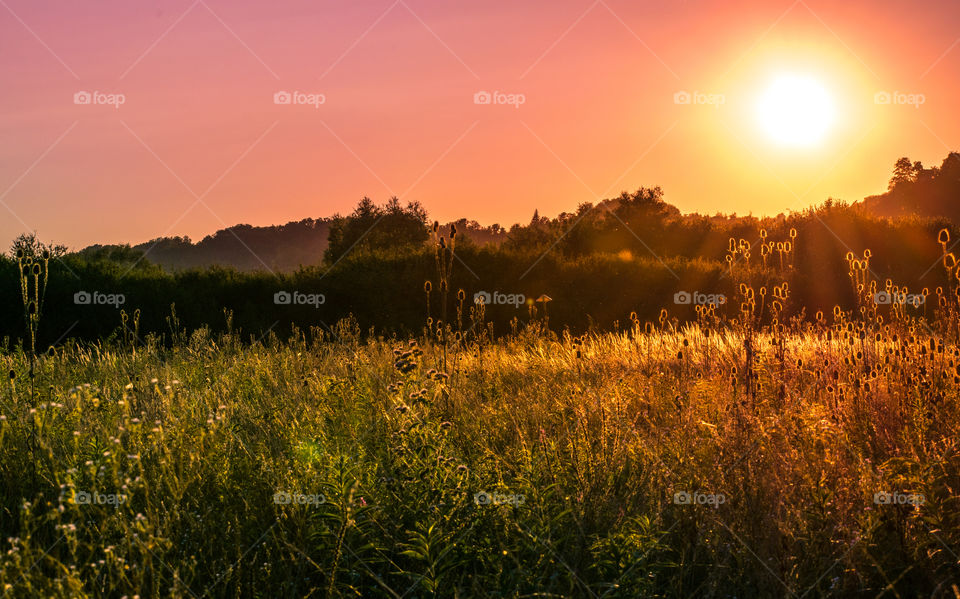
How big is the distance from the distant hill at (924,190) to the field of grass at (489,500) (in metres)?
50.6

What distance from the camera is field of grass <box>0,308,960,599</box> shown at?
10.8 feet

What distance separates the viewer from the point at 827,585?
11.5ft

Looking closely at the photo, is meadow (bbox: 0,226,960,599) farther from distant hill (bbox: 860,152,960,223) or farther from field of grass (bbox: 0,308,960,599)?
distant hill (bbox: 860,152,960,223)

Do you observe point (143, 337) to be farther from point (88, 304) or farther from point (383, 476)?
point (383, 476)

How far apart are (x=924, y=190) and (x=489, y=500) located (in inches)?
2497

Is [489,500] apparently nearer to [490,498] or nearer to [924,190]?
[490,498]

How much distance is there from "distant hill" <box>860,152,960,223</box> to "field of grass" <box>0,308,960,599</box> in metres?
50.6

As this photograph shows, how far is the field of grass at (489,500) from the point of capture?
3303 millimetres

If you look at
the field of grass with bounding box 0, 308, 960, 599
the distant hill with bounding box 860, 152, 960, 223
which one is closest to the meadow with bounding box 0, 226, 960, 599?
the field of grass with bounding box 0, 308, 960, 599

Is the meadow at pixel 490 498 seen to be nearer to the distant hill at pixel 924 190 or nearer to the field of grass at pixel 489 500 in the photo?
the field of grass at pixel 489 500

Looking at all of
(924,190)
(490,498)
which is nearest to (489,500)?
(490,498)

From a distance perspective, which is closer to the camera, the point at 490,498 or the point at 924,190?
the point at 490,498

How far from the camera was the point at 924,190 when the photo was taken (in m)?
55.1

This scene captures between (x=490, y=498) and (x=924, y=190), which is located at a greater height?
(x=924, y=190)
